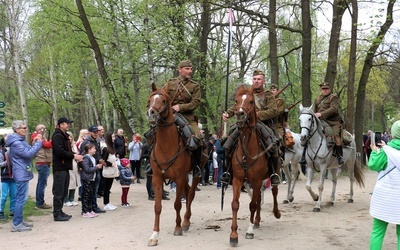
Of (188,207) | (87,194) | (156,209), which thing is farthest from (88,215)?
(156,209)

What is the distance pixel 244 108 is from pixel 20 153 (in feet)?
15.2

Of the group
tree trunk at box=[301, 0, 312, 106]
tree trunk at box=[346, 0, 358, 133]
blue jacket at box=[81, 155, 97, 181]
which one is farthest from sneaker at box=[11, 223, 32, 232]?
tree trunk at box=[301, 0, 312, 106]

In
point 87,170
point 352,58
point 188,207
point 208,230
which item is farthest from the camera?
point 352,58

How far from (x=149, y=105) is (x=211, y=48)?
17376 mm

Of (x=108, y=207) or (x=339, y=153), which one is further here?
(x=339, y=153)

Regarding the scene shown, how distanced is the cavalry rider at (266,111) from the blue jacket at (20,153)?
392cm

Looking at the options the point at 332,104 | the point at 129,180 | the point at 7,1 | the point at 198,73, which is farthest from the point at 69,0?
the point at 332,104

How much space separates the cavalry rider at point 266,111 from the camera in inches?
310

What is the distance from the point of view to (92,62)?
2977cm

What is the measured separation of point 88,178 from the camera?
9.62 meters

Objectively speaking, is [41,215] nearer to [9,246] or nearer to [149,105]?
[9,246]

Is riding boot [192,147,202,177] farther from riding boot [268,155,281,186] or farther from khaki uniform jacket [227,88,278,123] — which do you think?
riding boot [268,155,281,186]

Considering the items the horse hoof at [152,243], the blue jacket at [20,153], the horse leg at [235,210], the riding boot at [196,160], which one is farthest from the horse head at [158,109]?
the blue jacket at [20,153]

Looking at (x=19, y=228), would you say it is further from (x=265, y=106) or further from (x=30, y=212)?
(x=265, y=106)
